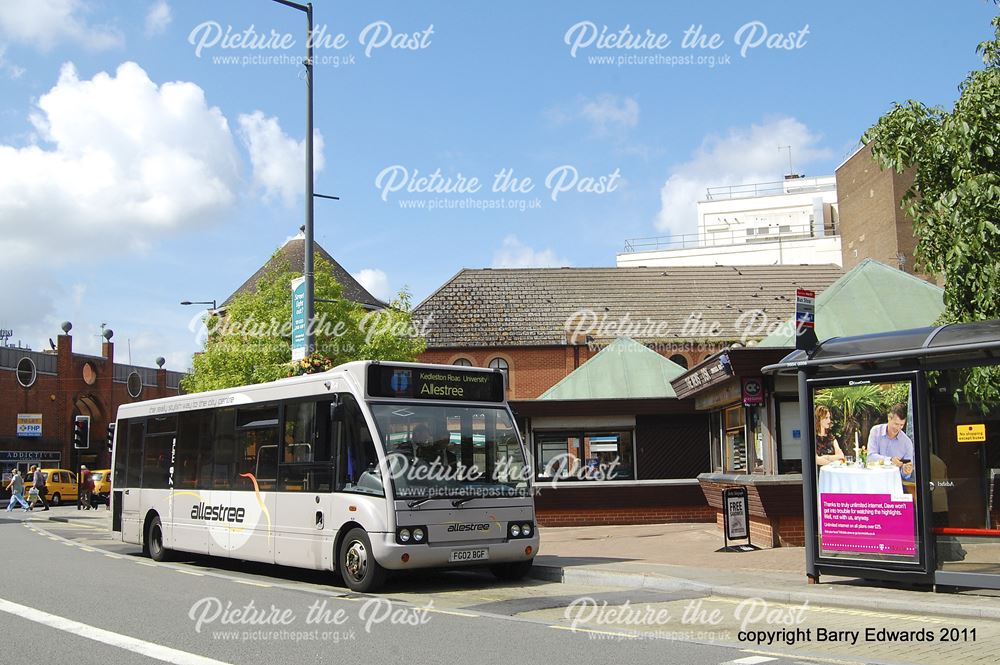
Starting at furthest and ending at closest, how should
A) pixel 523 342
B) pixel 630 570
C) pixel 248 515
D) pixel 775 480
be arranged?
pixel 523 342
pixel 775 480
pixel 248 515
pixel 630 570

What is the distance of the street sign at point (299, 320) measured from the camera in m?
17.9

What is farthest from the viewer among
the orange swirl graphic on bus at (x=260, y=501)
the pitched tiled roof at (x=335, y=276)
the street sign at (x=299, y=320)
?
the pitched tiled roof at (x=335, y=276)

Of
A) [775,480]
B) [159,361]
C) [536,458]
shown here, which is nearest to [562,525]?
[536,458]

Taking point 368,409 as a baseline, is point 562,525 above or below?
below

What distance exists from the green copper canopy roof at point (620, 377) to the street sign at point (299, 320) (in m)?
8.56

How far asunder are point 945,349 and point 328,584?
829cm

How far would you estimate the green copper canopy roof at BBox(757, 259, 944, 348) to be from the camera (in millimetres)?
19125

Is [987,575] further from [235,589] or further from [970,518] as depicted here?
[235,589]

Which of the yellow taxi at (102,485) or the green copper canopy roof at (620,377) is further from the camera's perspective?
the yellow taxi at (102,485)

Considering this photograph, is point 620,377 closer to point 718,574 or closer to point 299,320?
point 299,320

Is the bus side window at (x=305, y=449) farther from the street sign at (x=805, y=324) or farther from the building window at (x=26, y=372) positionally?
the building window at (x=26, y=372)

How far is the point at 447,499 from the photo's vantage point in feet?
40.0

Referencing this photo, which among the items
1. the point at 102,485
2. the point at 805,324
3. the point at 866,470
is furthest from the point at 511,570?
the point at 102,485

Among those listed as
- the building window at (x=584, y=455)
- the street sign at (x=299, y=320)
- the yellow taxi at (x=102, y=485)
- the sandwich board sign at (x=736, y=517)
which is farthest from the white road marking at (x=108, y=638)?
the yellow taxi at (x=102, y=485)
